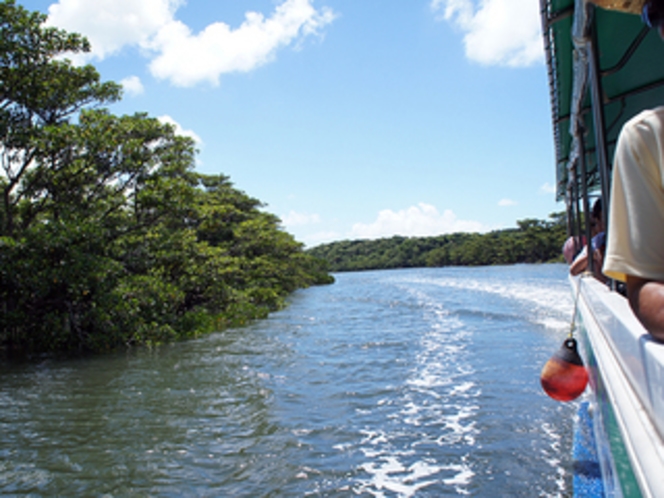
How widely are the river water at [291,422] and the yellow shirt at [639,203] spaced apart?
3424mm

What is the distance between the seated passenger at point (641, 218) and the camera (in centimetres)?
123

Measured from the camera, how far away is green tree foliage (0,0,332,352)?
987 cm

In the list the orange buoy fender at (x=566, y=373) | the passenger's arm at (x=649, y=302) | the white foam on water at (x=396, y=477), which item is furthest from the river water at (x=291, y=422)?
the passenger's arm at (x=649, y=302)

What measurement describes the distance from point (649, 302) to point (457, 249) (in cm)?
9461

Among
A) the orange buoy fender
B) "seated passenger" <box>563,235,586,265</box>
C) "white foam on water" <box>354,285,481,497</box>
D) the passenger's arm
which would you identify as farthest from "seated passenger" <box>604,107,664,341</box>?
"seated passenger" <box>563,235,586,265</box>

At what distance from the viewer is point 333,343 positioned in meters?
11.8

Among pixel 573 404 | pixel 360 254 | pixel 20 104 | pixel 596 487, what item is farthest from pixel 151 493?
pixel 360 254

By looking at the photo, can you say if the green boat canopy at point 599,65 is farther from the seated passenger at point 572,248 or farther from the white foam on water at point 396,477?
the white foam on water at point 396,477

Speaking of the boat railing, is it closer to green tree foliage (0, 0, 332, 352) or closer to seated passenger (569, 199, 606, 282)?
seated passenger (569, 199, 606, 282)

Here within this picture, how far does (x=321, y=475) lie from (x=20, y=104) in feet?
33.5

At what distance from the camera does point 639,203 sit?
125cm

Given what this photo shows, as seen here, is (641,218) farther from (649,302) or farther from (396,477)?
(396,477)

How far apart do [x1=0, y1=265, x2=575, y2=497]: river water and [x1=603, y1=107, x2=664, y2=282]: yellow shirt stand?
3.42 m

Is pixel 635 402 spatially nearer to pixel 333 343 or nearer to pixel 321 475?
pixel 321 475
